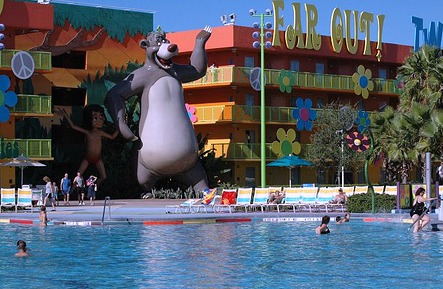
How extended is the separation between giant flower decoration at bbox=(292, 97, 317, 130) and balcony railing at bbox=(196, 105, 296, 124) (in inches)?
43.5

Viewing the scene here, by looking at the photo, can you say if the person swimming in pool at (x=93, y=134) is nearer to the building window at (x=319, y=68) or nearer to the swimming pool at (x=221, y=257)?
the swimming pool at (x=221, y=257)

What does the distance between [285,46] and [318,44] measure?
7.91 ft

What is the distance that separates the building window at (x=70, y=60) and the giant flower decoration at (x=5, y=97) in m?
8.24

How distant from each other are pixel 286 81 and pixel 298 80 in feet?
3.80

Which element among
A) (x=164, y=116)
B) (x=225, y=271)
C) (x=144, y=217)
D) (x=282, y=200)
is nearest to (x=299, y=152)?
(x=164, y=116)

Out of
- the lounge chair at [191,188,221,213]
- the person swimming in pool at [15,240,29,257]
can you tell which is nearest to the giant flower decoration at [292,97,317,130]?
the lounge chair at [191,188,221,213]

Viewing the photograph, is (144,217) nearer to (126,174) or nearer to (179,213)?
(179,213)

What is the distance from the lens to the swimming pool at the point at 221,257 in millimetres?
16938

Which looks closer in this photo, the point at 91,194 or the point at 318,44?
the point at 91,194

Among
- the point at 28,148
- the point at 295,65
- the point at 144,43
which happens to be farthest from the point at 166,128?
the point at 295,65

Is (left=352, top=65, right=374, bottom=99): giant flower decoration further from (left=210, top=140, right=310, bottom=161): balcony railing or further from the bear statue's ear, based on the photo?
the bear statue's ear

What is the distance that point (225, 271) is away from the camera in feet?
59.3

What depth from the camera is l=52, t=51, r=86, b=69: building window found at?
5178 cm

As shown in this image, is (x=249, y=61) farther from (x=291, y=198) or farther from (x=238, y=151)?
(x=291, y=198)
